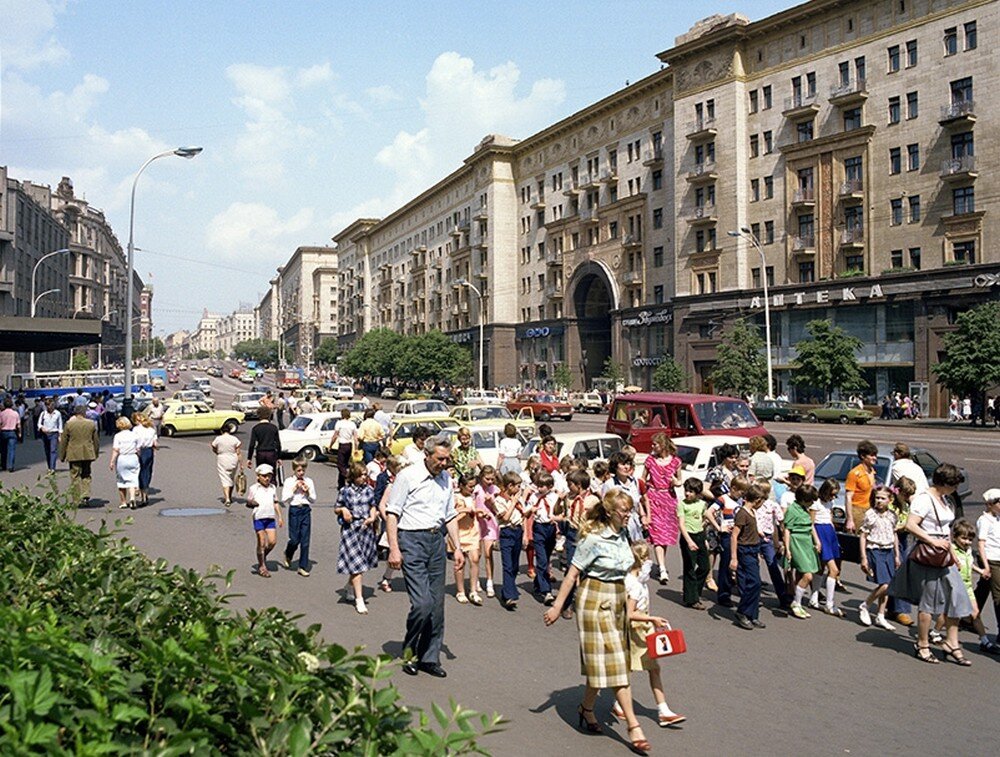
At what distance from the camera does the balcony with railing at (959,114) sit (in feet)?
144

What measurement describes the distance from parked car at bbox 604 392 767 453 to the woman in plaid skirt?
15227 millimetres

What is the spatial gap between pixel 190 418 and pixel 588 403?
30177 millimetres

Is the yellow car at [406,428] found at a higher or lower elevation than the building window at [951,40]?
lower

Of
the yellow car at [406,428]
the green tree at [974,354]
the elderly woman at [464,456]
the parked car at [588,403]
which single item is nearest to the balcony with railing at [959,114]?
the green tree at [974,354]

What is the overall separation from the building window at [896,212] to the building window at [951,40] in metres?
7.69

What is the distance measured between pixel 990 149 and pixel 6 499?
1885 inches

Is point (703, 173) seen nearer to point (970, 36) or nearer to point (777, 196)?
point (777, 196)

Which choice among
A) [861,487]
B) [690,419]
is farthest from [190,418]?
[861,487]

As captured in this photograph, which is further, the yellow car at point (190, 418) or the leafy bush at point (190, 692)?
the yellow car at point (190, 418)

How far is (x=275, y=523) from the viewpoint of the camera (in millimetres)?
11234

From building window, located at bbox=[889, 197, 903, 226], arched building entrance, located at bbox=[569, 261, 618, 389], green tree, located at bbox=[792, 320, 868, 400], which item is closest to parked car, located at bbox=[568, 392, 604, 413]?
arched building entrance, located at bbox=[569, 261, 618, 389]

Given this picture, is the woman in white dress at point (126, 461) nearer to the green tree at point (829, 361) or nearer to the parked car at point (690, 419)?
the parked car at point (690, 419)

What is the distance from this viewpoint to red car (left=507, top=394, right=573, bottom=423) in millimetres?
49875

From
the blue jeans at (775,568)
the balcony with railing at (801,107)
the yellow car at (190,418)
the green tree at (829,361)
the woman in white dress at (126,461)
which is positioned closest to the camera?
the blue jeans at (775,568)
